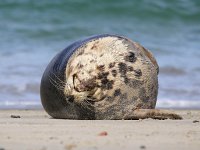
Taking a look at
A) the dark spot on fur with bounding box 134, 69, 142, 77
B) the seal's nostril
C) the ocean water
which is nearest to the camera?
the seal's nostril

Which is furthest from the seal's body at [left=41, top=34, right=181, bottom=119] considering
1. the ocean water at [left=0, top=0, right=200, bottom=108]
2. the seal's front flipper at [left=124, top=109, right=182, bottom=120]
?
the ocean water at [left=0, top=0, right=200, bottom=108]

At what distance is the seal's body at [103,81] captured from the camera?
209 inches

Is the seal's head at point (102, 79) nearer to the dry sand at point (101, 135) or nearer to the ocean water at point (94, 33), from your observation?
the dry sand at point (101, 135)

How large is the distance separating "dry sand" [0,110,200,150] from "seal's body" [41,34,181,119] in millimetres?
162

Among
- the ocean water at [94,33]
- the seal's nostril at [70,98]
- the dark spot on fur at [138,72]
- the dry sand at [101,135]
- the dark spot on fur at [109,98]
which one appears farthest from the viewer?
the ocean water at [94,33]

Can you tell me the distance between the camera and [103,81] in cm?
536

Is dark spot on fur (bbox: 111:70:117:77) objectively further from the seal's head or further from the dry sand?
the dry sand

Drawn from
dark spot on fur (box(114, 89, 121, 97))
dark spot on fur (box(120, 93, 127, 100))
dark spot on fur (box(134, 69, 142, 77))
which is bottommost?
dark spot on fur (box(120, 93, 127, 100))

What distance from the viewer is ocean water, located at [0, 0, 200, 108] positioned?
934 cm

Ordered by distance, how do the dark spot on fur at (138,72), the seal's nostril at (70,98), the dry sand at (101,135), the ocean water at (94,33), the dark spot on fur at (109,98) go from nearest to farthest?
the dry sand at (101,135), the seal's nostril at (70,98), the dark spot on fur at (109,98), the dark spot on fur at (138,72), the ocean water at (94,33)

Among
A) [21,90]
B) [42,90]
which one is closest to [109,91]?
[42,90]

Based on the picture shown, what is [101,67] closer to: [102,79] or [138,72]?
[102,79]

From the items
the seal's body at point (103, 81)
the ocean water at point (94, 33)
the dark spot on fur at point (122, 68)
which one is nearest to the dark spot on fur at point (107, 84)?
the seal's body at point (103, 81)

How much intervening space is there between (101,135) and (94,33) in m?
9.94
